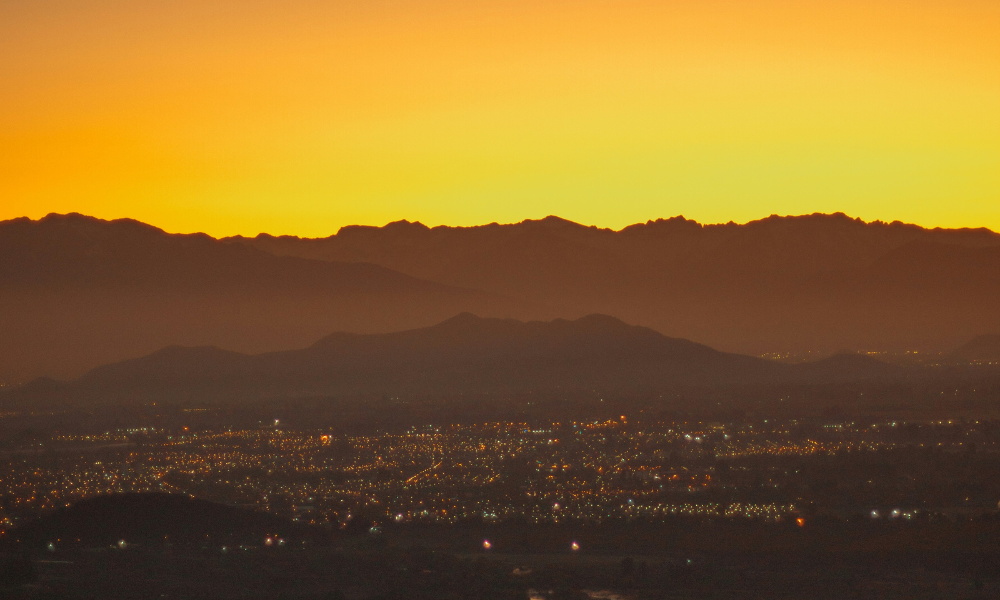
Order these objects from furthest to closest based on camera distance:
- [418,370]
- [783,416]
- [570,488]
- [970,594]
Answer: [418,370] < [783,416] < [570,488] < [970,594]

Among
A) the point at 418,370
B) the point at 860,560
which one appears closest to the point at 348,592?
the point at 860,560

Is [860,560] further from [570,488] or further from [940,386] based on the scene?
[940,386]

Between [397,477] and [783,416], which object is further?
[783,416]

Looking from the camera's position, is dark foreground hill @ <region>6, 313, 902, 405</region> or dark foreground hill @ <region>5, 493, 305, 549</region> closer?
dark foreground hill @ <region>5, 493, 305, 549</region>

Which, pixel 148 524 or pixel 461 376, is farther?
pixel 461 376

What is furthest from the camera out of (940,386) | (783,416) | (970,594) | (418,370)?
(418,370)

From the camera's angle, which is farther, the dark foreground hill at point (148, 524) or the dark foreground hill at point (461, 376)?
the dark foreground hill at point (461, 376)

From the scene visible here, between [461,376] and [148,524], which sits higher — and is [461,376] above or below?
above

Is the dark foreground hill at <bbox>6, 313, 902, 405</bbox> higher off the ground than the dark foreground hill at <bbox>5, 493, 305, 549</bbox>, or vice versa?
the dark foreground hill at <bbox>6, 313, 902, 405</bbox>
